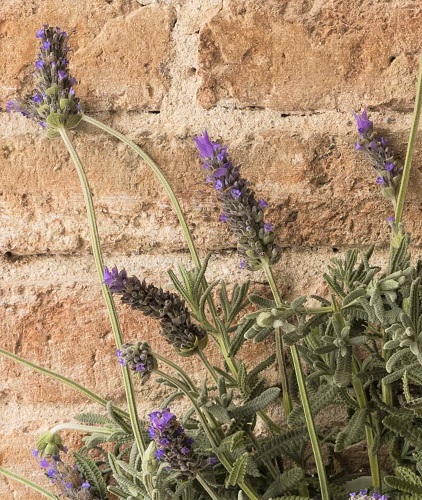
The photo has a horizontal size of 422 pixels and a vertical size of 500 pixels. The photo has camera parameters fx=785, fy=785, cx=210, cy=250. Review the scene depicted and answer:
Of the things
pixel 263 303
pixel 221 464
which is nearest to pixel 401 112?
pixel 263 303

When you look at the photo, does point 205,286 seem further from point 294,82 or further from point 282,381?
point 294,82

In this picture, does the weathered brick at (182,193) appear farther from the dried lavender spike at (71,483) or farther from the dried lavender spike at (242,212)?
the dried lavender spike at (71,483)

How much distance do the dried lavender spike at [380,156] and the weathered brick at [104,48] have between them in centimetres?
21

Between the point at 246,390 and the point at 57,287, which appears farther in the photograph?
the point at 57,287

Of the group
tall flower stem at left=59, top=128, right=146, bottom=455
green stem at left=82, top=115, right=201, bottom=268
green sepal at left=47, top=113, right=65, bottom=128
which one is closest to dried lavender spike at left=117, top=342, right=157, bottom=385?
tall flower stem at left=59, top=128, right=146, bottom=455

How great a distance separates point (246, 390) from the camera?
73cm

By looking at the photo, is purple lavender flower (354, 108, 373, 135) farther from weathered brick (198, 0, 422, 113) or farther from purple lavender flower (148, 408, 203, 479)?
purple lavender flower (148, 408, 203, 479)

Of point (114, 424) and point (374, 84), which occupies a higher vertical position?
point (374, 84)

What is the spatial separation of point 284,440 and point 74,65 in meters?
0.44

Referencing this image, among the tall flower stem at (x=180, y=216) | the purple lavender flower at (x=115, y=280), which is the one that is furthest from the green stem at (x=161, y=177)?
the purple lavender flower at (x=115, y=280)

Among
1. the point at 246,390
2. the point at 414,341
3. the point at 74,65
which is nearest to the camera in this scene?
the point at 414,341

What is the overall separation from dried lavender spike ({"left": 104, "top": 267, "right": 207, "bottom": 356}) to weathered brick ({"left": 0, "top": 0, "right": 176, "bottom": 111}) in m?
0.24

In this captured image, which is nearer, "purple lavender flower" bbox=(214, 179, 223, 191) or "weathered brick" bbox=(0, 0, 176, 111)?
"purple lavender flower" bbox=(214, 179, 223, 191)

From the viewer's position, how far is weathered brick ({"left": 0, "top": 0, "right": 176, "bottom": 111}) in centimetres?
82
